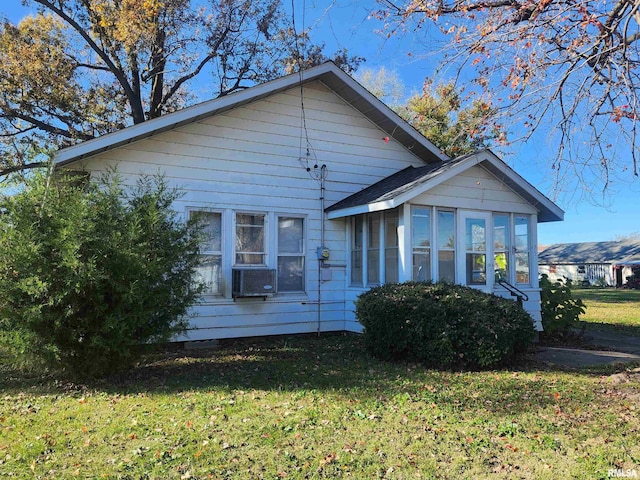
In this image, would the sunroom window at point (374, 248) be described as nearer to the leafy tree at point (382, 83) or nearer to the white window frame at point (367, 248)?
the white window frame at point (367, 248)

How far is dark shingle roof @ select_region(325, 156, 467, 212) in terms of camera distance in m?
9.40

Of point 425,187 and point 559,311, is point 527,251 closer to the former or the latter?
point 559,311

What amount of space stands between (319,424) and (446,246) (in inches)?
238

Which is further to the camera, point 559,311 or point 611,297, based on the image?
point 611,297

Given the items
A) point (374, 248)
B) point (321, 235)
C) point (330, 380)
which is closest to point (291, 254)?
point (321, 235)

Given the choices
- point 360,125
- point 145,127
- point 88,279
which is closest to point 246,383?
point 88,279

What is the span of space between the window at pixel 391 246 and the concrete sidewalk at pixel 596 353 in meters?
2.99

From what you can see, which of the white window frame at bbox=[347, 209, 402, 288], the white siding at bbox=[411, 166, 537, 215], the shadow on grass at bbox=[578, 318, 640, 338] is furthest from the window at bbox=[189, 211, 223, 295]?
Answer: the shadow on grass at bbox=[578, 318, 640, 338]

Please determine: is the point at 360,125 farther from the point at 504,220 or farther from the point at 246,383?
the point at 246,383

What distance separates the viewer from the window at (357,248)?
426 inches

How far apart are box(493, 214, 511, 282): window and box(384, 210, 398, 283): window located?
2226mm

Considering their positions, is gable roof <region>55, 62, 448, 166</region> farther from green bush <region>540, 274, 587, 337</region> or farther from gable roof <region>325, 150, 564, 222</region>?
green bush <region>540, 274, 587, 337</region>

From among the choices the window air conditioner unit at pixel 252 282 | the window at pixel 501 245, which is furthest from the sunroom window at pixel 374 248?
the window at pixel 501 245

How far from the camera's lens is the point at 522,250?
431 inches
